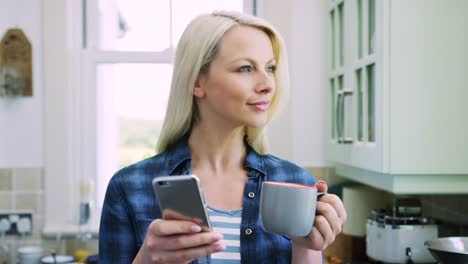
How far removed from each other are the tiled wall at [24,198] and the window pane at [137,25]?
675 mm

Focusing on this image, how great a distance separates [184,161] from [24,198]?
5.95 ft

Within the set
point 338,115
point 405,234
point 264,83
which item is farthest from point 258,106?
point 338,115

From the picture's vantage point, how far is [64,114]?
8.96 ft

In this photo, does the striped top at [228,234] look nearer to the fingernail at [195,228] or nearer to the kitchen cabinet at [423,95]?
the fingernail at [195,228]

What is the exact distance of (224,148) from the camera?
116 centimetres

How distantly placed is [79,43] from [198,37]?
186 centimetres

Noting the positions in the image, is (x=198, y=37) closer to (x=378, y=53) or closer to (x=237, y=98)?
(x=237, y=98)

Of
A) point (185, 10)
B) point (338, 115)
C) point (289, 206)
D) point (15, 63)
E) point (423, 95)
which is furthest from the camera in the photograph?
point (185, 10)

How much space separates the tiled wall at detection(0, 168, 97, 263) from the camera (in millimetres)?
2727

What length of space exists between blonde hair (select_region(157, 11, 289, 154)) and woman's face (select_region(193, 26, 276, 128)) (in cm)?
2

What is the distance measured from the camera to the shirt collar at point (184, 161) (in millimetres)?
1142

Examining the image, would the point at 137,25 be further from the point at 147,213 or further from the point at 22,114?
the point at 147,213

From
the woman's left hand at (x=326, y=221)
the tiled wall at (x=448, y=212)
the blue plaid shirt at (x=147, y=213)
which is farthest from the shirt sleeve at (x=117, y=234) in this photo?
the tiled wall at (x=448, y=212)

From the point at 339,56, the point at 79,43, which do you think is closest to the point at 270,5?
the point at 339,56
